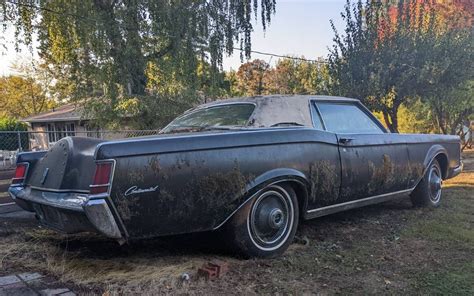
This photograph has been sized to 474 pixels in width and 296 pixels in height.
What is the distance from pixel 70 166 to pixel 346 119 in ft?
10.2

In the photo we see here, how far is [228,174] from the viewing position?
3211 millimetres

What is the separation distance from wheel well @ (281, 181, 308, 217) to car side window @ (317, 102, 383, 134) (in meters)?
0.86

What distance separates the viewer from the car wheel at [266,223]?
3361 mm

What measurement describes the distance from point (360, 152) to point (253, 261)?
1823 millimetres

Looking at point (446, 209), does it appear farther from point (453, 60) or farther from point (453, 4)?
point (453, 4)

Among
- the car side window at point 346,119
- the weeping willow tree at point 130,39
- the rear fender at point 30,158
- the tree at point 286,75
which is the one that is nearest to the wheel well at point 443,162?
the car side window at point 346,119

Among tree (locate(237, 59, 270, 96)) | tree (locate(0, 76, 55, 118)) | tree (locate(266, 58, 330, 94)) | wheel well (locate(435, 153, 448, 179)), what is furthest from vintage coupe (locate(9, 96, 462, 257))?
tree (locate(0, 76, 55, 118))

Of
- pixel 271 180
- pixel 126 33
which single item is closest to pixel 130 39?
pixel 126 33

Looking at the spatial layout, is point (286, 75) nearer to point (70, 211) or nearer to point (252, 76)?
point (252, 76)

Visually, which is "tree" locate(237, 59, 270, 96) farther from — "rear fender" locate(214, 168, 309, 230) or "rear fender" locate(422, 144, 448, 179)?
"rear fender" locate(214, 168, 309, 230)

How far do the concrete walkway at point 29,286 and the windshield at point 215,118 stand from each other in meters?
1.96

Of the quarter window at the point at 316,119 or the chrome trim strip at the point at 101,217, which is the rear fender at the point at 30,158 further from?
the quarter window at the point at 316,119

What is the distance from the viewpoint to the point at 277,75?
32.1 meters

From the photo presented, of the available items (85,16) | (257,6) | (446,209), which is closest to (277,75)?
(257,6)
